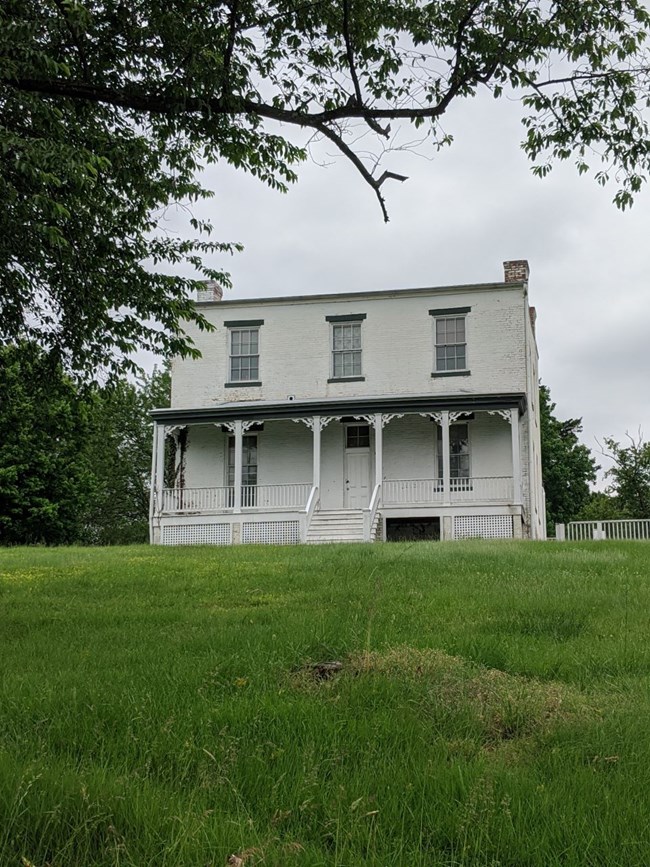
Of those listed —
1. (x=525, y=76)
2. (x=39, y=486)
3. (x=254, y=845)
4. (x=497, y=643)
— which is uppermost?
(x=525, y=76)

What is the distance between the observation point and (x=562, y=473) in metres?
44.1

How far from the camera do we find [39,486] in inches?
1363

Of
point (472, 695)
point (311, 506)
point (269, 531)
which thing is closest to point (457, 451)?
point (311, 506)

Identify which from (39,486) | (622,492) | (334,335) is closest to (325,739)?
(334,335)

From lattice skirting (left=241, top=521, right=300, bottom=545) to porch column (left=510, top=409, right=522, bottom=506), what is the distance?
20.0 ft

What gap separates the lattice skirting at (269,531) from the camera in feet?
78.0

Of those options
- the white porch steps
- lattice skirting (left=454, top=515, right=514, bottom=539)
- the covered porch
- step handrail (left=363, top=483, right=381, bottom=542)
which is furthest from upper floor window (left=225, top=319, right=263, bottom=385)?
lattice skirting (left=454, top=515, right=514, bottom=539)

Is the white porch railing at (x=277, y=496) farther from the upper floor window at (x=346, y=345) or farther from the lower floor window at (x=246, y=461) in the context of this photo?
the upper floor window at (x=346, y=345)

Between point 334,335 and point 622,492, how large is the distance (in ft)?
76.5

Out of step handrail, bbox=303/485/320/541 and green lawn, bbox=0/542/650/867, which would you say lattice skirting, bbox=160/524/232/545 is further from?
green lawn, bbox=0/542/650/867

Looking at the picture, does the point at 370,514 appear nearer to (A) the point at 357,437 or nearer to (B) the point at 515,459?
(A) the point at 357,437

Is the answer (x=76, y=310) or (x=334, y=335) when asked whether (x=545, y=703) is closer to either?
(x=76, y=310)

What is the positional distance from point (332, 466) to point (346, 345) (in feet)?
13.0

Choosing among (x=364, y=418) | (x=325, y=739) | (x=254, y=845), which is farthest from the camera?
(x=364, y=418)
